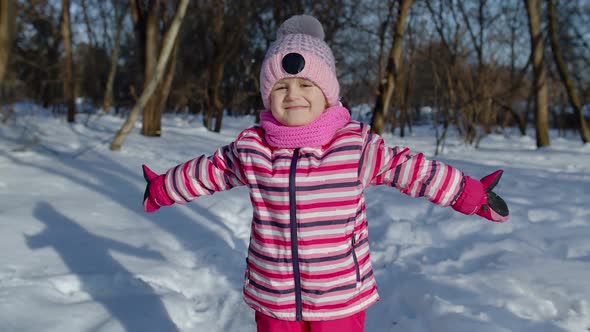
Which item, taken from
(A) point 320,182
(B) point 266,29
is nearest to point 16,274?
(A) point 320,182

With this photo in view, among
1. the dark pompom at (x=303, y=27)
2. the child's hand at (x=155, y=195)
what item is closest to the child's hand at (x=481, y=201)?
the dark pompom at (x=303, y=27)

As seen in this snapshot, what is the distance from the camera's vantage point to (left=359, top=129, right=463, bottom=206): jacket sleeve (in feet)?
4.86

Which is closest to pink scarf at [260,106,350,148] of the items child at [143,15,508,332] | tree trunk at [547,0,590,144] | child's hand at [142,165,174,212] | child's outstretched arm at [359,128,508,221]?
child at [143,15,508,332]

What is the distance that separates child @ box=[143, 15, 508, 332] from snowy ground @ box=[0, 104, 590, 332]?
A: 35.4 inches

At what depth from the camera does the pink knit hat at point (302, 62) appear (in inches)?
59.1

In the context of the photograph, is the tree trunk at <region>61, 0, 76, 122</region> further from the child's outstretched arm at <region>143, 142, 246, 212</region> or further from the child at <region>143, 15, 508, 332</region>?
the child at <region>143, 15, 508, 332</region>

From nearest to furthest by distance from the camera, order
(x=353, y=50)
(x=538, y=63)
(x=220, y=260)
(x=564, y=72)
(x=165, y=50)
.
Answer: (x=220, y=260) → (x=165, y=50) → (x=538, y=63) → (x=564, y=72) → (x=353, y=50)

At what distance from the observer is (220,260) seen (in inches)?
126

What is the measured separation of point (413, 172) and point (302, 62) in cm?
50

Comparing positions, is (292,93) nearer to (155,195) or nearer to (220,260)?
(155,195)

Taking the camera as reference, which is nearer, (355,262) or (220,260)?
(355,262)

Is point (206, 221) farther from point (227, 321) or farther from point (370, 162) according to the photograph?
point (370, 162)

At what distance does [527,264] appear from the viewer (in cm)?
271

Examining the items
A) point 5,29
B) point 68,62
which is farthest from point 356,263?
point 68,62
